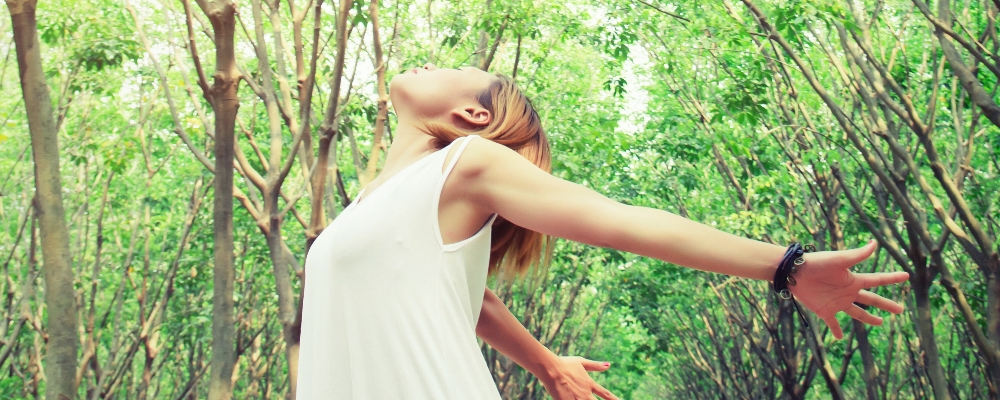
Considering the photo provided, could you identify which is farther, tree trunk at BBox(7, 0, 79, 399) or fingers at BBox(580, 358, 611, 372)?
tree trunk at BBox(7, 0, 79, 399)

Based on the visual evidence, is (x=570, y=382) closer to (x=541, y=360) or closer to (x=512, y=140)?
(x=541, y=360)

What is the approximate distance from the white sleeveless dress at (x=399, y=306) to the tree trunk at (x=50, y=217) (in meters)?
1.57

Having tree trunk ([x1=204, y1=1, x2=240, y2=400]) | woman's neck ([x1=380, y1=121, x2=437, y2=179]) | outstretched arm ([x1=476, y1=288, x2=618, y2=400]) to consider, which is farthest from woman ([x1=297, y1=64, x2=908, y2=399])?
tree trunk ([x1=204, y1=1, x2=240, y2=400])

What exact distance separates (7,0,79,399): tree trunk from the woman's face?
1505 mm

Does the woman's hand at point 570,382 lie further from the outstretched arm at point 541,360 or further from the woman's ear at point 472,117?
the woman's ear at point 472,117

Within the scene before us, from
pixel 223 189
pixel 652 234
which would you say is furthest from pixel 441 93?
pixel 223 189

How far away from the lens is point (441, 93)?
5.65 feet

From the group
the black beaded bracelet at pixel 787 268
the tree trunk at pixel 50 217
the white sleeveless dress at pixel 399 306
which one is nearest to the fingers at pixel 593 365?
the white sleeveless dress at pixel 399 306

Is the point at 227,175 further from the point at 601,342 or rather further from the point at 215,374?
the point at 601,342

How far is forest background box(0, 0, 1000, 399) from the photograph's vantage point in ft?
15.0

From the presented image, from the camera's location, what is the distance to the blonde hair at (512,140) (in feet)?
5.51

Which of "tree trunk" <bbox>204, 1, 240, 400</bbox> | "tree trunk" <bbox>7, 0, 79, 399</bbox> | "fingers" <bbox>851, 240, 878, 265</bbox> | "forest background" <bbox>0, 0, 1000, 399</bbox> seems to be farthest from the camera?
"forest background" <bbox>0, 0, 1000, 399</bbox>

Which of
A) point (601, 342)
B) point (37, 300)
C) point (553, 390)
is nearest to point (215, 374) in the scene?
point (553, 390)

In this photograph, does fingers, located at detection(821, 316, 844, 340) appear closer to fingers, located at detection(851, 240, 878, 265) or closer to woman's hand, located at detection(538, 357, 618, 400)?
fingers, located at detection(851, 240, 878, 265)
